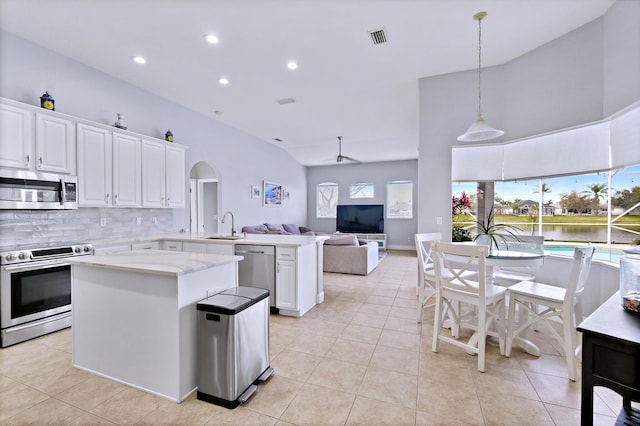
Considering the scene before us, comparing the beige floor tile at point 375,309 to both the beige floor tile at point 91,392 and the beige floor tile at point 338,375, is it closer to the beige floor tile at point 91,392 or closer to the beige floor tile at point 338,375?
the beige floor tile at point 338,375

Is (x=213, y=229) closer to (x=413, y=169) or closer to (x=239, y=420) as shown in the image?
(x=239, y=420)

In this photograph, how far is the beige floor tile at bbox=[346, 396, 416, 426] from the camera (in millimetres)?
1647

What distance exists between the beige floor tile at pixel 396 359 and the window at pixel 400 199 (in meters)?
7.04

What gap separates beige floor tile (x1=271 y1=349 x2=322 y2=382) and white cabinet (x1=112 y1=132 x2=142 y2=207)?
3042 mm

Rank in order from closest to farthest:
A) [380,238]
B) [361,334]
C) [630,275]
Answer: [630,275], [361,334], [380,238]

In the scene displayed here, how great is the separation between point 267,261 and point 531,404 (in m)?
2.69

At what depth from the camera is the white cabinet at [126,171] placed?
364 centimetres

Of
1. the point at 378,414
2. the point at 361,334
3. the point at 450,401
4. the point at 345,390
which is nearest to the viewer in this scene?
the point at 378,414

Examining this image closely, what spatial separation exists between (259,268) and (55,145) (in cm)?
266

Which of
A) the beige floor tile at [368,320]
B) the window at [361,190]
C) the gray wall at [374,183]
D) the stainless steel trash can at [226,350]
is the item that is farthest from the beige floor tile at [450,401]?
the window at [361,190]

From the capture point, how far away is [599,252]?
9.99 ft

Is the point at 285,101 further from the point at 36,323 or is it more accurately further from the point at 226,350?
the point at 36,323

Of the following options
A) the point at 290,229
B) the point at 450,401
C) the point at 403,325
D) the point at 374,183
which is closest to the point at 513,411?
the point at 450,401

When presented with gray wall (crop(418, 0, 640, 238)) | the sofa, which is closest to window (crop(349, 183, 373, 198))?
the sofa
